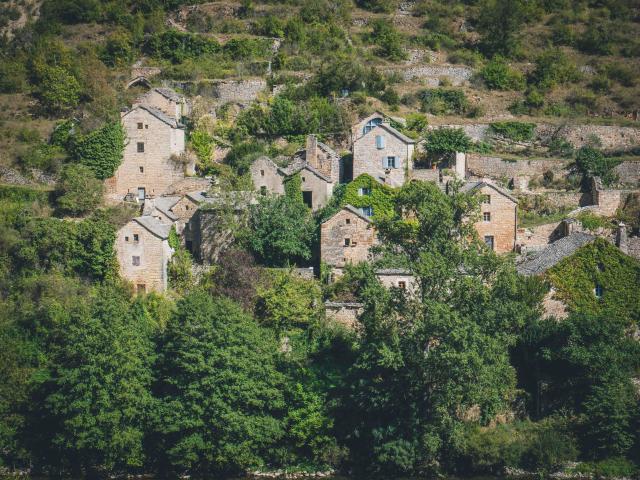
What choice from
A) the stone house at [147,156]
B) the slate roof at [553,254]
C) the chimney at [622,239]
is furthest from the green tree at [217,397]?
the chimney at [622,239]

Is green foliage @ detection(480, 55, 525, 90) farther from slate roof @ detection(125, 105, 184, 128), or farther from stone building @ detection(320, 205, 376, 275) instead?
stone building @ detection(320, 205, 376, 275)

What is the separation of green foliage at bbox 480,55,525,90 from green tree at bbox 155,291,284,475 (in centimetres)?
2855

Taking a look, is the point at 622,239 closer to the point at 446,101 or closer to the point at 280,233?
the point at 280,233

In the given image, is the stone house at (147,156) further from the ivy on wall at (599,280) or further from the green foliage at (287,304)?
the ivy on wall at (599,280)

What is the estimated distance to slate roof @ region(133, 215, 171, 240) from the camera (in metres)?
45.4

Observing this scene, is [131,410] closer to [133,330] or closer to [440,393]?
[133,330]

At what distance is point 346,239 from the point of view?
46.0 meters

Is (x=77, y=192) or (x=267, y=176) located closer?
(x=77, y=192)

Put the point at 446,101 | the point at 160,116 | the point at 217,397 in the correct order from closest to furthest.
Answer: the point at 217,397 < the point at 160,116 < the point at 446,101

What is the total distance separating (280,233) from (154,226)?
16.5 feet

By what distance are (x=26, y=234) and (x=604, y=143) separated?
1145 inches

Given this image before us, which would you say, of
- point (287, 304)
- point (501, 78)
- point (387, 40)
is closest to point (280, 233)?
point (287, 304)

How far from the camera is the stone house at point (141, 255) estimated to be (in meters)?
45.4

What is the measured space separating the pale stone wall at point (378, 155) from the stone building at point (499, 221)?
13.5 ft
